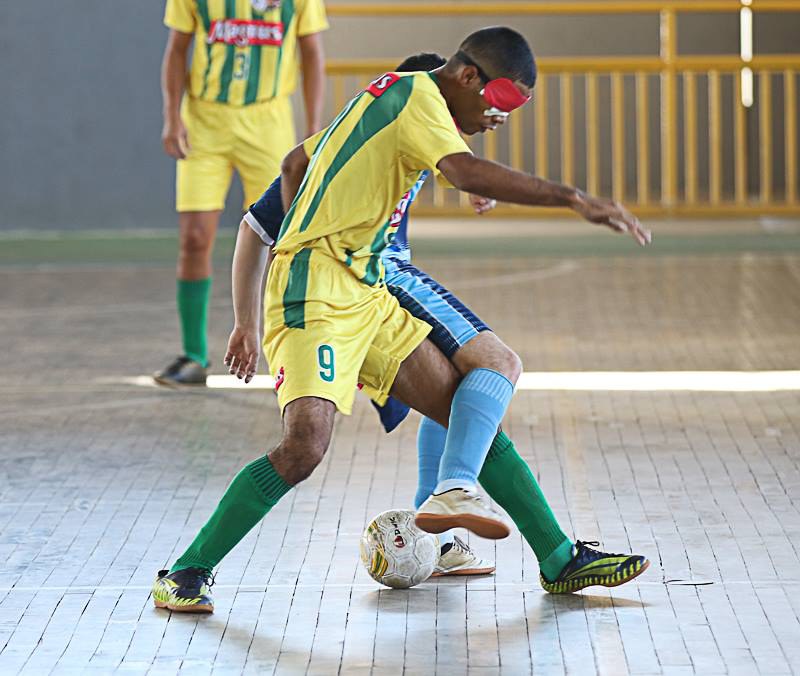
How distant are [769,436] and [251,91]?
3.06 meters

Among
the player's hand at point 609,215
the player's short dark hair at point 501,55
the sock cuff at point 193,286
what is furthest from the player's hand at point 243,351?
the sock cuff at point 193,286

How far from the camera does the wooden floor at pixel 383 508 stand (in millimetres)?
3988

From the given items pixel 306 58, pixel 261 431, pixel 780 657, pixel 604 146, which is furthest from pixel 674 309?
pixel 604 146

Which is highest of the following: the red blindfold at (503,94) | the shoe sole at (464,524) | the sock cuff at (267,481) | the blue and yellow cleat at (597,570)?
the red blindfold at (503,94)

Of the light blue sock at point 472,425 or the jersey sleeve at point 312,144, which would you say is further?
the jersey sleeve at point 312,144

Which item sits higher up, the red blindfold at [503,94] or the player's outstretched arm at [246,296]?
the red blindfold at [503,94]

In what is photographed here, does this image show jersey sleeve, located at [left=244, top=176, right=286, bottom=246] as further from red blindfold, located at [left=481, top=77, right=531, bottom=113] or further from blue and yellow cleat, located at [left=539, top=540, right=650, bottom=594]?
blue and yellow cleat, located at [left=539, top=540, right=650, bottom=594]

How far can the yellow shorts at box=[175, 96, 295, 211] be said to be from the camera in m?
7.80

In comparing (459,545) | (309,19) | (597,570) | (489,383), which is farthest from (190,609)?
(309,19)

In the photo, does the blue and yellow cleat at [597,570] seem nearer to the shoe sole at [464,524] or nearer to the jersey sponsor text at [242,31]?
the shoe sole at [464,524]

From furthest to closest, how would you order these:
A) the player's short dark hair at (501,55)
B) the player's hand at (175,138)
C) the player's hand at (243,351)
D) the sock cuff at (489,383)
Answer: the player's hand at (175,138), the player's hand at (243,351), the sock cuff at (489,383), the player's short dark hair at (501,55)

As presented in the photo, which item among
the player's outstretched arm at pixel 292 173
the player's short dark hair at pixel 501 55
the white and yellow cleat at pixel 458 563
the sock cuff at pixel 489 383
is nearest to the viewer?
the player's short dark hair at pixel 501 55

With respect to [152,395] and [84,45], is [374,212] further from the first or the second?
[84,45]

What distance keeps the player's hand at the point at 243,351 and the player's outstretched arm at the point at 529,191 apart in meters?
0.86
